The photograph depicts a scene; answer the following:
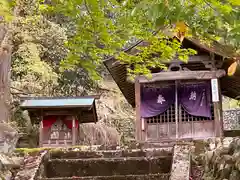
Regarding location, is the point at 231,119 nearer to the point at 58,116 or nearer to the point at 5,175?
the point at 58,116

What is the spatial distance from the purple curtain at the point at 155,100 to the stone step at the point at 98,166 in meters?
6.03

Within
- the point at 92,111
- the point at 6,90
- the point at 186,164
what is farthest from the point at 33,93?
the point at 186,164

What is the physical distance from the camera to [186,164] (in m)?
5.54

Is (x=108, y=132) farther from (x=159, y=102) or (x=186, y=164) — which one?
(x=186, y=164)

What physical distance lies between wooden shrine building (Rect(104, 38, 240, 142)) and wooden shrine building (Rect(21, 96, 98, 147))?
6.27ft

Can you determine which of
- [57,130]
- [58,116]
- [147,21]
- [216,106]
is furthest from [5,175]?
[58,116]

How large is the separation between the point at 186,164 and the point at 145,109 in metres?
7.02

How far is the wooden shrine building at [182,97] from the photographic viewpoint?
11.8 meters

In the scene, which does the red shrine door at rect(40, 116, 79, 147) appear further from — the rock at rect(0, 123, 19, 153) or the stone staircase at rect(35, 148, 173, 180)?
the stone staircase at rect(35, 148, 173, 180)

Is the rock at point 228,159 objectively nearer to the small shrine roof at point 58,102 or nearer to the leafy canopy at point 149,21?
the leafy canopy at point 149,21

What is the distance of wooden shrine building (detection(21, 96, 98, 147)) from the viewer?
44.2 feet

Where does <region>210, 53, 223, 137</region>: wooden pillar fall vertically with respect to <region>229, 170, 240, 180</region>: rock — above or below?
above

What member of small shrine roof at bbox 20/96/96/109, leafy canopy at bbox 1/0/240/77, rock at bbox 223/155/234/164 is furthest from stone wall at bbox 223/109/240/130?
rock at bbox 223/155/234/164

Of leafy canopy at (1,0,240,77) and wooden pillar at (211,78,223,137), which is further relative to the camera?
wooden pillar at (211,78,223,137)
